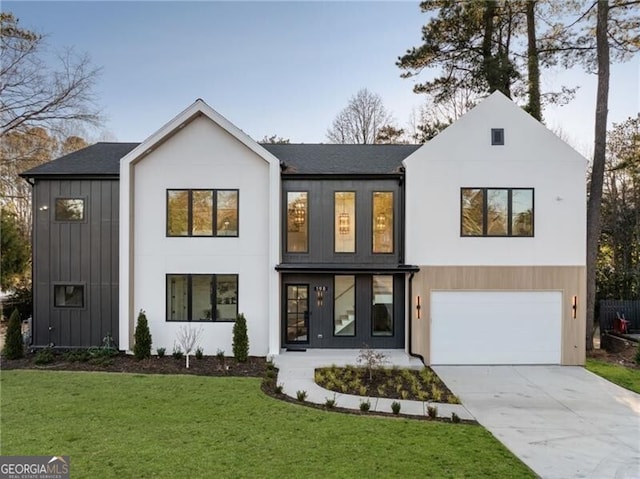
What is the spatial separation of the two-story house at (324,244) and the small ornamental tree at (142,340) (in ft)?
2.25

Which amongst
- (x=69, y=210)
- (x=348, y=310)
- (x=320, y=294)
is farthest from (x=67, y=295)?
(x=348, y=310)

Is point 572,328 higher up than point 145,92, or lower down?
lower down

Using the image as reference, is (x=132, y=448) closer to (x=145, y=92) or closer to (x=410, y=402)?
(x=410, y=402)

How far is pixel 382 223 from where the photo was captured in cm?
1166

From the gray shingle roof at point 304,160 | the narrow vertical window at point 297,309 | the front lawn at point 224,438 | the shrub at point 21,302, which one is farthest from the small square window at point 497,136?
the shrub at point 21,302

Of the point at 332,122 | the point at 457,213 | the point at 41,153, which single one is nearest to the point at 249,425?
the point at 457,213

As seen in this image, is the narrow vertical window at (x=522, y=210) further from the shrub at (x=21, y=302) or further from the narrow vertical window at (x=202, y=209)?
the shrub at (x=21, y=302)

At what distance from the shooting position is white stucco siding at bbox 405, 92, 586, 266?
1080cm

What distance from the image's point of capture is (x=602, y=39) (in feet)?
42.9

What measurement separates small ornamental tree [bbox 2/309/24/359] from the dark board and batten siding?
2.46ft

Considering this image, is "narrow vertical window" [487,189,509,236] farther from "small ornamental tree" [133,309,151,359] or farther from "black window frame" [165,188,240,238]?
"small ornamental tree" [133,309,151,359]

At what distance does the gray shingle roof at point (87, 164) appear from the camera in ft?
37.5

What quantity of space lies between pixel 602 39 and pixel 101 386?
59.3ft
